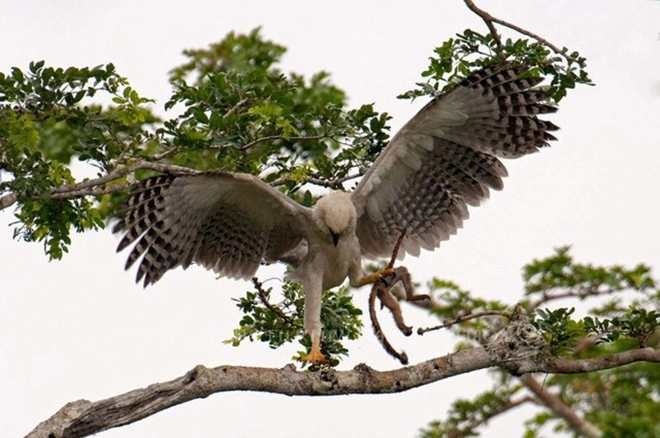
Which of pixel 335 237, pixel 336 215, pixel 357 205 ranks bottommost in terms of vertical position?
pixel 335 237

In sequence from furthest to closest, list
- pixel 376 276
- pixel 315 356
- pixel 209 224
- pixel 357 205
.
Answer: pixel 357 205, pixel 209 224, pixel 376 276, pixel 315 356

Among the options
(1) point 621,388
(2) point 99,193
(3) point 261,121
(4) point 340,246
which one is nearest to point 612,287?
(1) point 621,388

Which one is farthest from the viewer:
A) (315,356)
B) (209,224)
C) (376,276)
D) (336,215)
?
(209,224)

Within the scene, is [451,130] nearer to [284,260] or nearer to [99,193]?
[284,260]

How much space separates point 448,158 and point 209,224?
1798 millimetres

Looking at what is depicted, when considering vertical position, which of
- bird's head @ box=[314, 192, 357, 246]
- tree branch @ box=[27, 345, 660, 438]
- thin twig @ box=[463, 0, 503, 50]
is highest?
thin twig @ box=[463, 0, 503, 50]

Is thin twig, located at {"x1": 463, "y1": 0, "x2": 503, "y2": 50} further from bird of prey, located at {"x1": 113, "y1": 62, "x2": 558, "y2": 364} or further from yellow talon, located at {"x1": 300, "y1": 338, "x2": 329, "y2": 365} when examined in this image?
yellow talon, located at {"x1": 300, "y1": 338, "x2": 329, "y2": 365}

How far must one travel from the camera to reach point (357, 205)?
7.63 metres

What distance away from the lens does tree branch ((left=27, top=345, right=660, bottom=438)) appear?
18.8ft

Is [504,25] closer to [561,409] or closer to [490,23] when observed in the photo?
[490,23]

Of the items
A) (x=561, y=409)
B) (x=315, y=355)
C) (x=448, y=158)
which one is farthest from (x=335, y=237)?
(x=561, y=409)

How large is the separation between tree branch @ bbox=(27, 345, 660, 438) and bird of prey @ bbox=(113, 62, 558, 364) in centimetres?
92

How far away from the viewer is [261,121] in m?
6.87

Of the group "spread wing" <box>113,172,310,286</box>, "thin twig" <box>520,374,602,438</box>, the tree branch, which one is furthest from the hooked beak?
"thin twig" <box>520,374,602,438</box>
